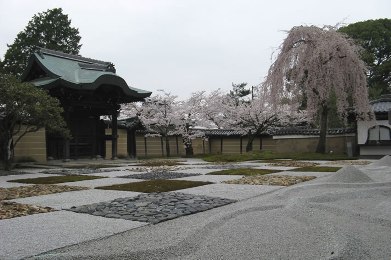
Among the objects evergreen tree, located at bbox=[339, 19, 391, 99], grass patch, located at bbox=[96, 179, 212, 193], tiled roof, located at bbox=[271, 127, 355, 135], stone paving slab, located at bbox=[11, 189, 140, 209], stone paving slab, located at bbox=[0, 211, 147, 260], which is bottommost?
grass patch, located at bbox=[96, 179, 212, 193]

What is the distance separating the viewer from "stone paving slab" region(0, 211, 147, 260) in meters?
3.81

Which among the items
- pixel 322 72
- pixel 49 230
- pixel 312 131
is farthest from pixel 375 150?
pixel 49 230

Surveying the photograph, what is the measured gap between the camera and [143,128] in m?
29.2

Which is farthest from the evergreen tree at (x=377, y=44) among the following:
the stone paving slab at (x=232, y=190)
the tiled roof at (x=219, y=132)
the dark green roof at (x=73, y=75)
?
the stone paving slab at (x=232, y=190)

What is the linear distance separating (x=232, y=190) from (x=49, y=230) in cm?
435

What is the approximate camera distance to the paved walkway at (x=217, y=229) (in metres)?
3.68

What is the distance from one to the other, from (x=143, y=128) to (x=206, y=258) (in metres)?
26.1

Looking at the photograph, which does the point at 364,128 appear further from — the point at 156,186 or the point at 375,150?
the point at 156,186

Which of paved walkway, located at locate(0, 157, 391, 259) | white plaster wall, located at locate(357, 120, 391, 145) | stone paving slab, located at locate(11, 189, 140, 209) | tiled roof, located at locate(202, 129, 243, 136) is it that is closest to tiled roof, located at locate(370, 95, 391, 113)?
white plaster wall, located at locate(357, 120, 391, 145)

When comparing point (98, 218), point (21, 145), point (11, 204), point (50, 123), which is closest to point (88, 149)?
point (21, 145)

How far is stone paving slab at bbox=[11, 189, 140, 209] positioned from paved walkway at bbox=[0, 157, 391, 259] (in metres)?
0.02

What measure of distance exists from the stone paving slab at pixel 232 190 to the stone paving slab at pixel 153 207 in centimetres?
47

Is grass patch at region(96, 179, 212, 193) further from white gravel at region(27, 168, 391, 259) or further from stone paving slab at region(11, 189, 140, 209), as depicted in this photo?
white gravel at region(27, 168, 391, 259)

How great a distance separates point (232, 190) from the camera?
26.2 feet
